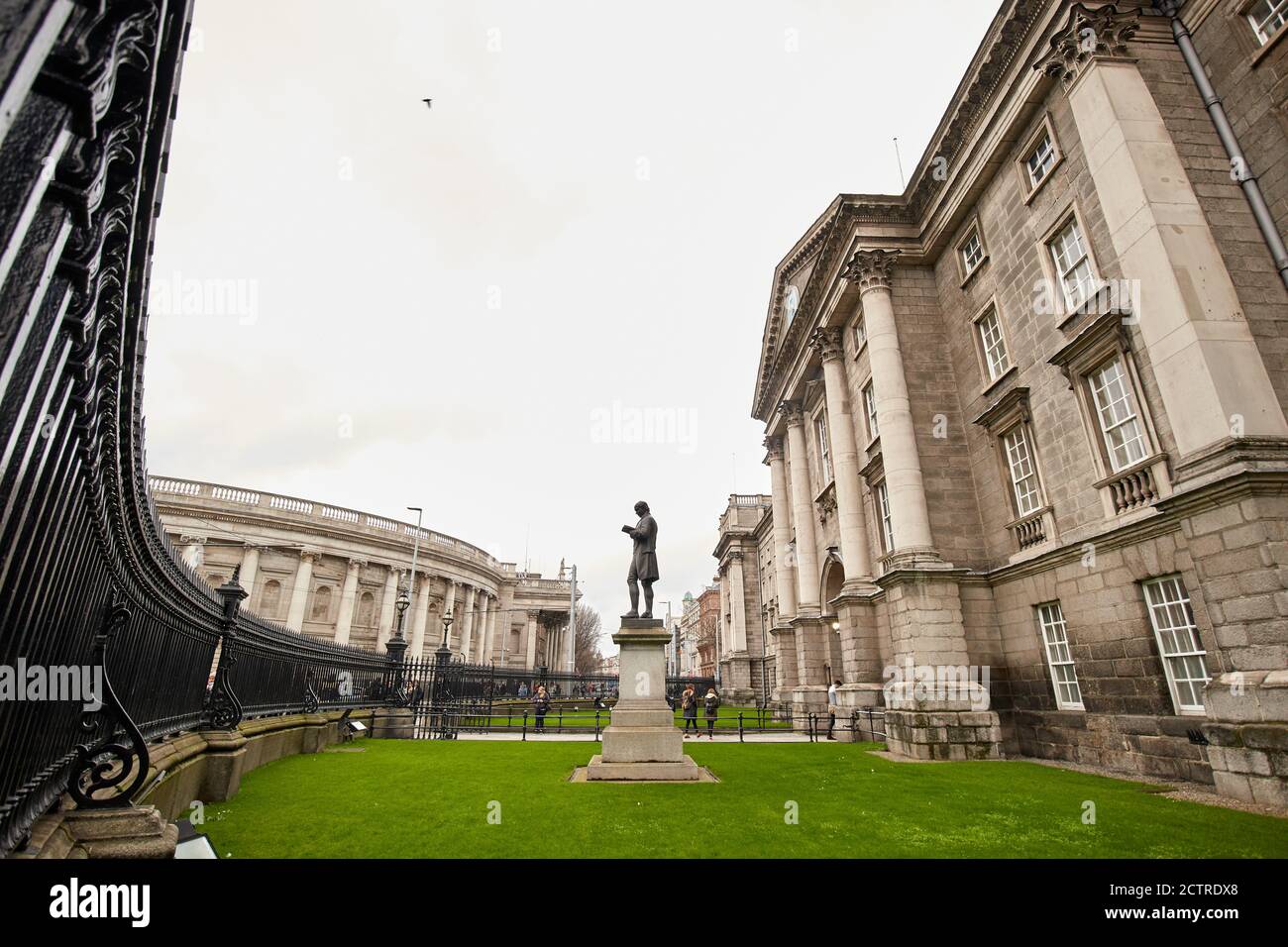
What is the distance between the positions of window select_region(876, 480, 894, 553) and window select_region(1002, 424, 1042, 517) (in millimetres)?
4506

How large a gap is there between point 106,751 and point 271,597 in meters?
42.5

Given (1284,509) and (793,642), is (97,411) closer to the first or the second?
(1284,509)

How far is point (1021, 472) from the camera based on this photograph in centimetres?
1484

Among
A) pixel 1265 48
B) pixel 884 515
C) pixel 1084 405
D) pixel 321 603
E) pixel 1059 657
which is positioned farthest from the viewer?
pixel 321 603

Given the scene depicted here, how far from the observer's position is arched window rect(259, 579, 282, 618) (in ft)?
130

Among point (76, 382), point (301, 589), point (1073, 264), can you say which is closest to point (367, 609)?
point (301, 589)

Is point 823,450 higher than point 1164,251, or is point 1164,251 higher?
point 823,450

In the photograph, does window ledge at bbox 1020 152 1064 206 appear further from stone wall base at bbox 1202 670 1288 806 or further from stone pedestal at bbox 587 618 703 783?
stone pedestal at bbox 587 618 703 783

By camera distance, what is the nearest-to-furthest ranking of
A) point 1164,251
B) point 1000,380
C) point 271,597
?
point 1164,251
point 1000,380
point 271,597

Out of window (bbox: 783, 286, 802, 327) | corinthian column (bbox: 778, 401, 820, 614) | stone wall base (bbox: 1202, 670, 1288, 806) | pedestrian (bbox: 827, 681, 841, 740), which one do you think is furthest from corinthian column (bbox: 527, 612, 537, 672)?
stone wall base (bbox: 1202, 670, 1288, 806)

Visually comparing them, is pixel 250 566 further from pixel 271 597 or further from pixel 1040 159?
pixel 1040 159

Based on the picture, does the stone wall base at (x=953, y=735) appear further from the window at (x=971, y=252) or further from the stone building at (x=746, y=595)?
the stone building at (x=746, y=595)

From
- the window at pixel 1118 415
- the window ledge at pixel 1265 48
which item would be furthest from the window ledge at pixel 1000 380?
the window ledge at pixel 1265 48

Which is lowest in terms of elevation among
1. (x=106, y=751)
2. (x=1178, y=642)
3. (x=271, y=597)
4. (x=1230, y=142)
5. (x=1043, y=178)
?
(x=106, y=751)
